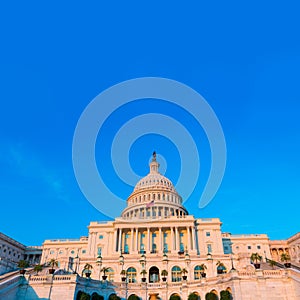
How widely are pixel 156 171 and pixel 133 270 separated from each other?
248 feet

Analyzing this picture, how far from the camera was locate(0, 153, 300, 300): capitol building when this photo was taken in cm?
4359

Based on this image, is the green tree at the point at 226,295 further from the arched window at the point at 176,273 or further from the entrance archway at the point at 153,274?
the entrance archway at the point at 153,274

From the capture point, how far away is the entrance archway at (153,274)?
207ft

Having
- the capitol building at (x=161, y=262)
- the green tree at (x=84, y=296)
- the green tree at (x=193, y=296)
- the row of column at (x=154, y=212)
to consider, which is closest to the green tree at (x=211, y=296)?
the capitol building at (x=161, y=262)

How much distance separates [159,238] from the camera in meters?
88.7

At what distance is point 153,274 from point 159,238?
2487cm

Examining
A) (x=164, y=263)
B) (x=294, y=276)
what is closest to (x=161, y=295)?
(x=164, y=263)

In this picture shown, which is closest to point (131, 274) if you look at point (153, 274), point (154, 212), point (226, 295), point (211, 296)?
point (153, 274)

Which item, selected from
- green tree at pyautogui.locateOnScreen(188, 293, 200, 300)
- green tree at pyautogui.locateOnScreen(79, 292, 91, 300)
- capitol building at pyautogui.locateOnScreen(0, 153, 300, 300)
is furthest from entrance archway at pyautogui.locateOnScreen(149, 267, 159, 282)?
green tree at pyautogui.locateOnScreen(79, 292, 91, 300)

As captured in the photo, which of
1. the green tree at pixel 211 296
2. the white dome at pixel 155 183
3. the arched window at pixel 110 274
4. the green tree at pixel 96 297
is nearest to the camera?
the green tree at pixel 211 296

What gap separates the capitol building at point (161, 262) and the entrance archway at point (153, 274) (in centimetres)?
2

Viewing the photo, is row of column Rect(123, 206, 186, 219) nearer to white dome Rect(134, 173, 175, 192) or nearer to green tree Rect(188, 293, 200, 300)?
white dome Rect(134, 173, 175, 192)

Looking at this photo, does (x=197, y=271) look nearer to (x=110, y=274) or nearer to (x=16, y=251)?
(x=110, y=274)

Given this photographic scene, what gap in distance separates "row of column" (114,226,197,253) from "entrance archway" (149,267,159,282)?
20.3 metres
